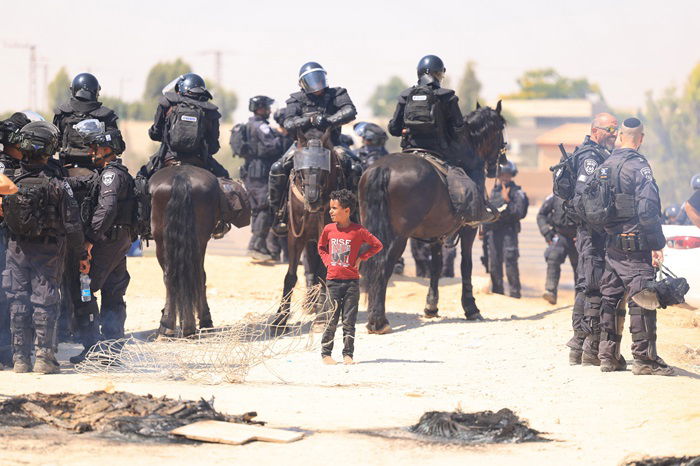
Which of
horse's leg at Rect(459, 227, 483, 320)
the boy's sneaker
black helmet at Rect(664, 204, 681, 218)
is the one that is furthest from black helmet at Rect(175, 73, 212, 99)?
black helmet at Rect(664, 204, 681, 218)

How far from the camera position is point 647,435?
870cm

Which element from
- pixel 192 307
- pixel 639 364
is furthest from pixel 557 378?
pixel 192 307

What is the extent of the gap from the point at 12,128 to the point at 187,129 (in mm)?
2877

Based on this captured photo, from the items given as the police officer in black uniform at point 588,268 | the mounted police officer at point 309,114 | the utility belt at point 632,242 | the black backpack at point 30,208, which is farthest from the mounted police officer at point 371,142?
the black backpack at point 30,208

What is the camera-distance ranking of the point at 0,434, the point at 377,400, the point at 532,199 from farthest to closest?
the point at 532,199 < the point at 377,400 < the point at 0,434

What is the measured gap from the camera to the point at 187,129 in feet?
46.8

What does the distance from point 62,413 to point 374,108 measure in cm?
15499

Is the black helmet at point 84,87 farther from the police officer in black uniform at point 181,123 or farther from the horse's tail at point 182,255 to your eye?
the horse's tail at point 182,255

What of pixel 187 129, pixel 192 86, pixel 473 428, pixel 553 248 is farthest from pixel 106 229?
pixel 553 248

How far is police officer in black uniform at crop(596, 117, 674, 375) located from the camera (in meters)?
10.8

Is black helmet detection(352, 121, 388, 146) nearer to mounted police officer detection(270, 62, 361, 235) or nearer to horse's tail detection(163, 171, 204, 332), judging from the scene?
mounted police officer detection(270, 62, 361, 235)

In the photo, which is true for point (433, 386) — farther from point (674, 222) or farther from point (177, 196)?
point (674, 222)

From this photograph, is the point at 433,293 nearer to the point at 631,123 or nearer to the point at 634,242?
the point at 631,123

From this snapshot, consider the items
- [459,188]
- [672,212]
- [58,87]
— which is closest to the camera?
[459,188]
